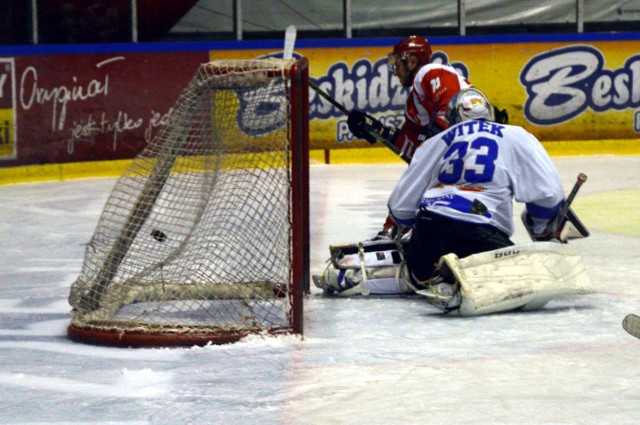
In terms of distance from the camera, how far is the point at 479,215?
4953mm

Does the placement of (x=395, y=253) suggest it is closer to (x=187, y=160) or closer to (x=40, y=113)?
(x=187, y=160)

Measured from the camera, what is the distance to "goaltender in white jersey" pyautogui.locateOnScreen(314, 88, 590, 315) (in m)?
4.81

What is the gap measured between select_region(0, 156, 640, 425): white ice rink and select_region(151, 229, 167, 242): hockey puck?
49 centimetres

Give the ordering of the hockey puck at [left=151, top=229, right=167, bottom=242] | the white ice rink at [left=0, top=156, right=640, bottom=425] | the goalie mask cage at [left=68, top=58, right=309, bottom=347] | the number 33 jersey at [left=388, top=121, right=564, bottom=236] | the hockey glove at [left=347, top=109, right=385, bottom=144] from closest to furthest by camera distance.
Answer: the white ice rink at [left=0, top=156, right=640, bottom=425]
the goalie mask cage at [left=68, top=58, right=309, bottom=347]
the hockey puck at [left=151, top=229, right=167, bottom=242]
the number 33 jersey at [left=388, top=121, right=564, bottom=236]
the hockey glove at [left=347, top=109, right=385, bottom=144]

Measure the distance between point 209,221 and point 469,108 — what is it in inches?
43.8

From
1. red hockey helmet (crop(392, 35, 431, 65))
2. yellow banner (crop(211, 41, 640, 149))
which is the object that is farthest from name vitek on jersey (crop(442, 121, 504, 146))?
yellow banner (crop(211, 41, 640, 149))

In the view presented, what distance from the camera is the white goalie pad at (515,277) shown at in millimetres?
4766

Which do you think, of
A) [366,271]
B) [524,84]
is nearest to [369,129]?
[366,271]

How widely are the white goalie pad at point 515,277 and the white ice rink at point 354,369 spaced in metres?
0.07

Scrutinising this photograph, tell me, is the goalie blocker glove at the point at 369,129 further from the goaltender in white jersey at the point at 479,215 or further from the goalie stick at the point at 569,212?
the goalie stick at the point at 569,212

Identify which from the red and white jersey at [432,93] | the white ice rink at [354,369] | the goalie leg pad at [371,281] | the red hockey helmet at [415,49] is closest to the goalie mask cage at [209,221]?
the white ice rink at [354,369]

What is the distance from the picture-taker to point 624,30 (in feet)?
39.7

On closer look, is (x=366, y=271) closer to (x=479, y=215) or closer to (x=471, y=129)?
(x=479, y=215)

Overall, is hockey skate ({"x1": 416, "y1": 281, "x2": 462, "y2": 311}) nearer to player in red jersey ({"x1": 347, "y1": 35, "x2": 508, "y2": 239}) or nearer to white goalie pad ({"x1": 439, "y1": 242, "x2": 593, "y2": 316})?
white goalie pad ({"x1": 439, "y1": 242, "x2": 593, "y2": 316})
